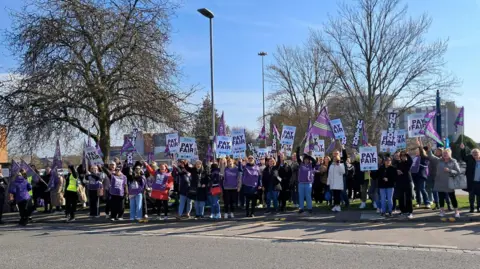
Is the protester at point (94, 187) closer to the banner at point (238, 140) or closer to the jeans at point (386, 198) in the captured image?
Result: the banner at point (238, 140)

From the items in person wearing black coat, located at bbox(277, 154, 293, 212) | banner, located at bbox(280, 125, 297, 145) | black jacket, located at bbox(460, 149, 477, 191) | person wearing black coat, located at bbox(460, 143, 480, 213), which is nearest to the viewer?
person wearing black coat, located at bbox(460, 143, 480, 213)

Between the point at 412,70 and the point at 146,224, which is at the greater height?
the point at 412,70

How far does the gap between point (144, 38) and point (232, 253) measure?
11.6 metres

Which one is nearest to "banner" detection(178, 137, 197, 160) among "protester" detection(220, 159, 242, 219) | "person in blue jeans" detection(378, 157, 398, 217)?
"protester" detection(220, 159, 242, 219)

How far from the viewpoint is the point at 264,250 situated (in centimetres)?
836

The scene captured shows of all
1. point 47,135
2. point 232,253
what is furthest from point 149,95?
point 232,253

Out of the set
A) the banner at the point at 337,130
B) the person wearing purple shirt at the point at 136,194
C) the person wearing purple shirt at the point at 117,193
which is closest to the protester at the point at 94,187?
the person wearing purple shirt at the point at 117,193

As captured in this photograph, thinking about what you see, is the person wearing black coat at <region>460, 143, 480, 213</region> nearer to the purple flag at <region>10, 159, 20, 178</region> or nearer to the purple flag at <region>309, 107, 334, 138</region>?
the purple flag at <region>309, 107, 334, 138</region>

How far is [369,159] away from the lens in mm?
12641

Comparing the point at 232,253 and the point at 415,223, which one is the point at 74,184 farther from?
the point at 415,223

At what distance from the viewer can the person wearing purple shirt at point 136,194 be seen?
13.6 metres

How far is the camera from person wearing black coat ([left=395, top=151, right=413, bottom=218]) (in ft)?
38.3

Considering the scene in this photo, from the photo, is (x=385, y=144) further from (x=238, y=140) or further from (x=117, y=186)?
(x=117, y=186)

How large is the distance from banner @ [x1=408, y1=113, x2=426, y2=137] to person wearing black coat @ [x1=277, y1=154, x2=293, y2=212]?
3943mm
